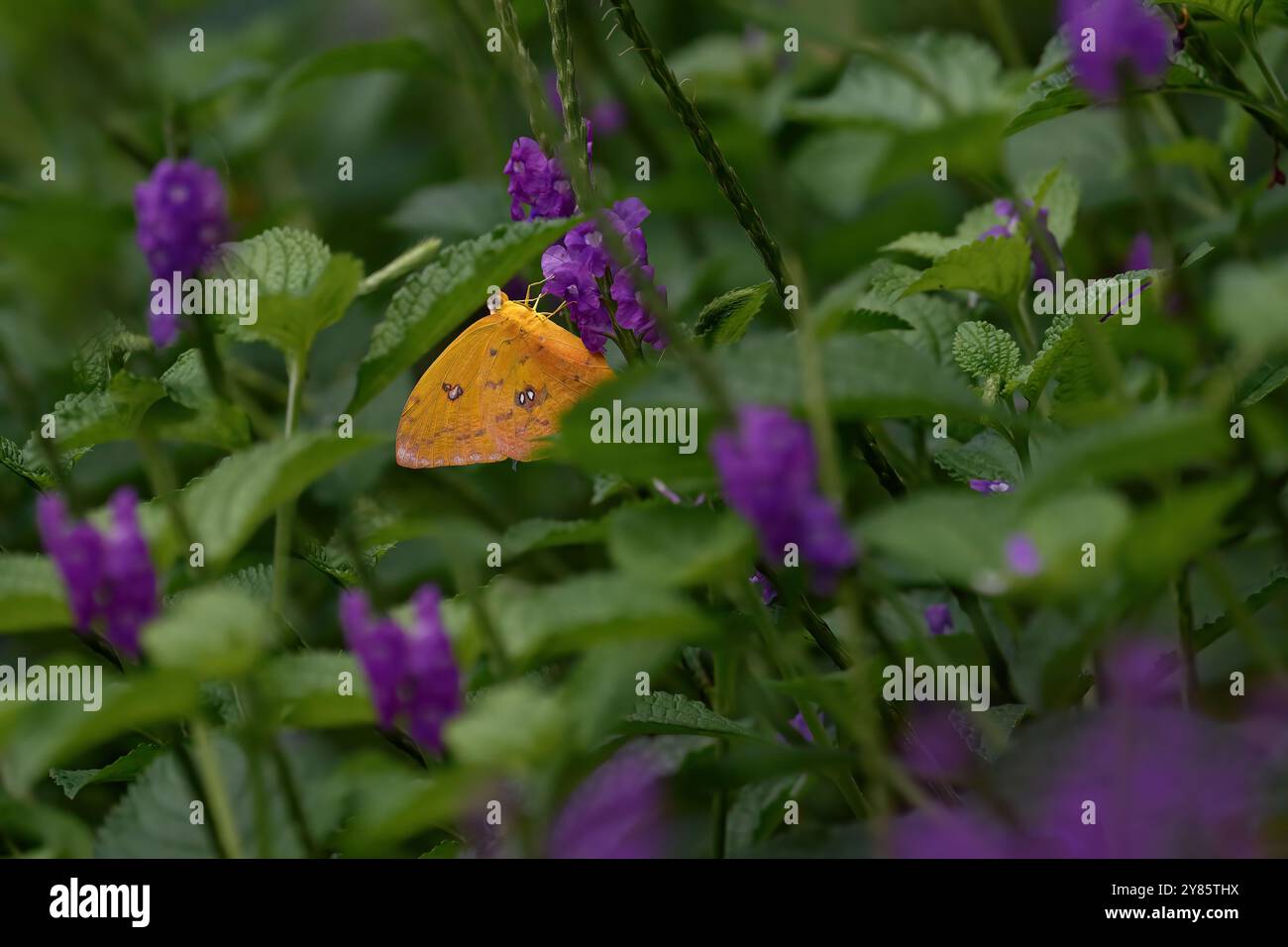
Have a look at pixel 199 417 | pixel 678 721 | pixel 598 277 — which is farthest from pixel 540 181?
pixel 678 721

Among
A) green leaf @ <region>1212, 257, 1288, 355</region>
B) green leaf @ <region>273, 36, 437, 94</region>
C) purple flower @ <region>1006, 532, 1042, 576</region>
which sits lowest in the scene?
Answer: purple flower @ <region>1006, 532, 1042, 576</region>

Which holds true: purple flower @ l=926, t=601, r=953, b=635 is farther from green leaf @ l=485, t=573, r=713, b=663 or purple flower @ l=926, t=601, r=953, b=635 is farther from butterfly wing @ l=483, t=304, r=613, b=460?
green leaf @ l=485, t=573, r=713, b=663

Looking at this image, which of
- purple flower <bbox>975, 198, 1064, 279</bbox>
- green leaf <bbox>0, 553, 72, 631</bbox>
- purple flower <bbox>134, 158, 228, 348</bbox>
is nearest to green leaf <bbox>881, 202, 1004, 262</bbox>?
purple flower <bbox>975, 198, 1064, 279</bbox>

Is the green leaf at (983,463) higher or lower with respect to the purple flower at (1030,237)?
lower

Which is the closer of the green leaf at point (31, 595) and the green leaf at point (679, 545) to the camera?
the green leaf at point (679, 545)

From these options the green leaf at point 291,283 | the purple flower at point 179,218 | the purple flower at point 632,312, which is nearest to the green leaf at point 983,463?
the purple flower at point 632,312

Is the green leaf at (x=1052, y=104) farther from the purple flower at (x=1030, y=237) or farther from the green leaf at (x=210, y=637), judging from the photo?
the green leaf at (x=210, y=637)

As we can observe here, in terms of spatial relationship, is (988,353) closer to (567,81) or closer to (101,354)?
(567,81)
